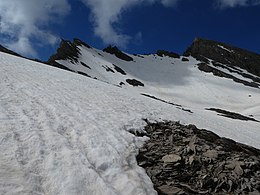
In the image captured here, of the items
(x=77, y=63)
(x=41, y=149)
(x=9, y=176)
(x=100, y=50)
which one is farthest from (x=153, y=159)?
(x=100, y=50)

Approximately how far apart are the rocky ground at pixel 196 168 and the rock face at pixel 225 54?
99.3 metres

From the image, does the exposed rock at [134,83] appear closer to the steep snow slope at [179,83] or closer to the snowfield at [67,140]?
the steep snow slope at [179,83]

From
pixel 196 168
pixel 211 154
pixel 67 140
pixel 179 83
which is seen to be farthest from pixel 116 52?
pixel 196 168

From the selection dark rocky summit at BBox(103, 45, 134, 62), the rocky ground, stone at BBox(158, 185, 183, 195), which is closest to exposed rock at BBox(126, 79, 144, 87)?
dark rocky summit at BBox(103, 45, 134, 62)

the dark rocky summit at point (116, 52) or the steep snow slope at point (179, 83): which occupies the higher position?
the dark rocky summit at point (116, 52)

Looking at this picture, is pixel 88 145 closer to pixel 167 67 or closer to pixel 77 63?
pixel 77 63

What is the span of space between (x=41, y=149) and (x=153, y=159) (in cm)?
361

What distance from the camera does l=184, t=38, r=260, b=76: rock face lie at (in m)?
111

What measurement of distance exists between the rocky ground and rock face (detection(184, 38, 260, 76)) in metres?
99.3

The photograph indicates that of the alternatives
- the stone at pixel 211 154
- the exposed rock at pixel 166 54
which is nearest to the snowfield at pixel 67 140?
the stone at pixel 211 154

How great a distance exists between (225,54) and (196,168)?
116641mm

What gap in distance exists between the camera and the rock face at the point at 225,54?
111312 mm

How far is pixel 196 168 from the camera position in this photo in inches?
367

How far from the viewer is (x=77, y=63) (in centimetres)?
6194
